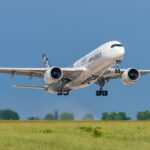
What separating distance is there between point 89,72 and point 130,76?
6.91m

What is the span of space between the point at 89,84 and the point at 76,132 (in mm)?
21697

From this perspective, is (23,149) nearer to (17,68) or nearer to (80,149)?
(80,149)

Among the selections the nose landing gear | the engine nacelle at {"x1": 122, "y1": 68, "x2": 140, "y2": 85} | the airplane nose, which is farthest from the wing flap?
the airplane nose

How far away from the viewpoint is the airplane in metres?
40.9

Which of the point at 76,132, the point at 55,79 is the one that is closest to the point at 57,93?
the point at 55,79

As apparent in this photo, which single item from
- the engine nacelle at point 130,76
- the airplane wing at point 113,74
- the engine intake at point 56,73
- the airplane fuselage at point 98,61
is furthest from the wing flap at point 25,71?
the engine nacelle at point 130,76

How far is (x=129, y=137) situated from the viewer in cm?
2364

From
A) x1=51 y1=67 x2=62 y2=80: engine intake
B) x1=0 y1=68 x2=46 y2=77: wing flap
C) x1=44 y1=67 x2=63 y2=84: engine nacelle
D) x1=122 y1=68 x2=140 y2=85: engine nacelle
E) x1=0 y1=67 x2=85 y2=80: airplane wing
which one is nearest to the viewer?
x1=44 y1=67 x2=63 y2=84: engine nacelle

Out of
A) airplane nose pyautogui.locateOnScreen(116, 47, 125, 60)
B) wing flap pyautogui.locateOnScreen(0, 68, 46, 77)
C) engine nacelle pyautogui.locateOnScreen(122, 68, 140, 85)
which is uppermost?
airplane nose pyautogui.locateOnScreen(116, 47, 125, 60)

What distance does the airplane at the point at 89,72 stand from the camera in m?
40.9

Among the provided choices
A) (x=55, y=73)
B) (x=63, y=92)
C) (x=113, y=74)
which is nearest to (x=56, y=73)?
(x=55, y=73)

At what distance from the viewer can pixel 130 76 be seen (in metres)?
48.5

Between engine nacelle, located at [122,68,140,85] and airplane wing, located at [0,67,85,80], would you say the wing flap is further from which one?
engine nacelle, located at [122,68,140,85]

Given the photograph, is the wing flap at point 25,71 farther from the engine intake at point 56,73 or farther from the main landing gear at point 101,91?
the main landing gear at point 101,91
